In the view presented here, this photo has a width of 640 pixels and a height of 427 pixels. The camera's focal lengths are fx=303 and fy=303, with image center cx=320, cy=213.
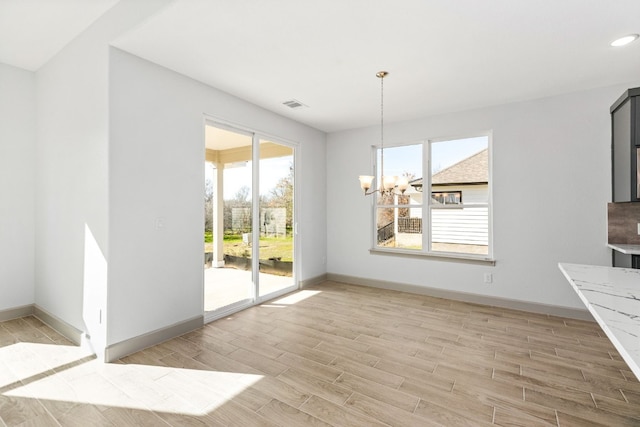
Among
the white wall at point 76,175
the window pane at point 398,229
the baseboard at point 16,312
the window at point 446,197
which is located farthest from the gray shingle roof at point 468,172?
the baseboard at point 16,312

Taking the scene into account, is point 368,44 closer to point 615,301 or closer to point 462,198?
point 615,301

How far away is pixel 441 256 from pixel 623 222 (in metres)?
2.07

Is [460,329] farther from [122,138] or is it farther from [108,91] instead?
[108,91]

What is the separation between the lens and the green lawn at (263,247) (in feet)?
12.0

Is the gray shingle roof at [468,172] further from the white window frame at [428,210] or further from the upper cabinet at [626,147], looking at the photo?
the upper cabinet at [626,147]

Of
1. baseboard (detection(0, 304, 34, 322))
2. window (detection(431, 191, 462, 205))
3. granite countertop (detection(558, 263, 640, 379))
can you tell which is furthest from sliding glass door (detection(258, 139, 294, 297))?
granite countertop (detection(558, 263, 640, 379))

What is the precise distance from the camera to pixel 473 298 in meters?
4.36

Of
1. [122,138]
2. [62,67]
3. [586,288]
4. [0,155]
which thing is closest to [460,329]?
[586,288]

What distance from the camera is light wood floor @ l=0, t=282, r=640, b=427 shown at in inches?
78.3

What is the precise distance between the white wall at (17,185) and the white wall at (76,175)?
4.9 inches

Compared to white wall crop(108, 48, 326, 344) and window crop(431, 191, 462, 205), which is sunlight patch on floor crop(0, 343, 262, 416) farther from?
window crop(431, 191, 462, 205)

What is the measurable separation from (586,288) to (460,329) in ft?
5.99

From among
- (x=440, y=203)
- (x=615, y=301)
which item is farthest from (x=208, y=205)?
(x=615, y=301)

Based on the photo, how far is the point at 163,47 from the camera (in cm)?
270
